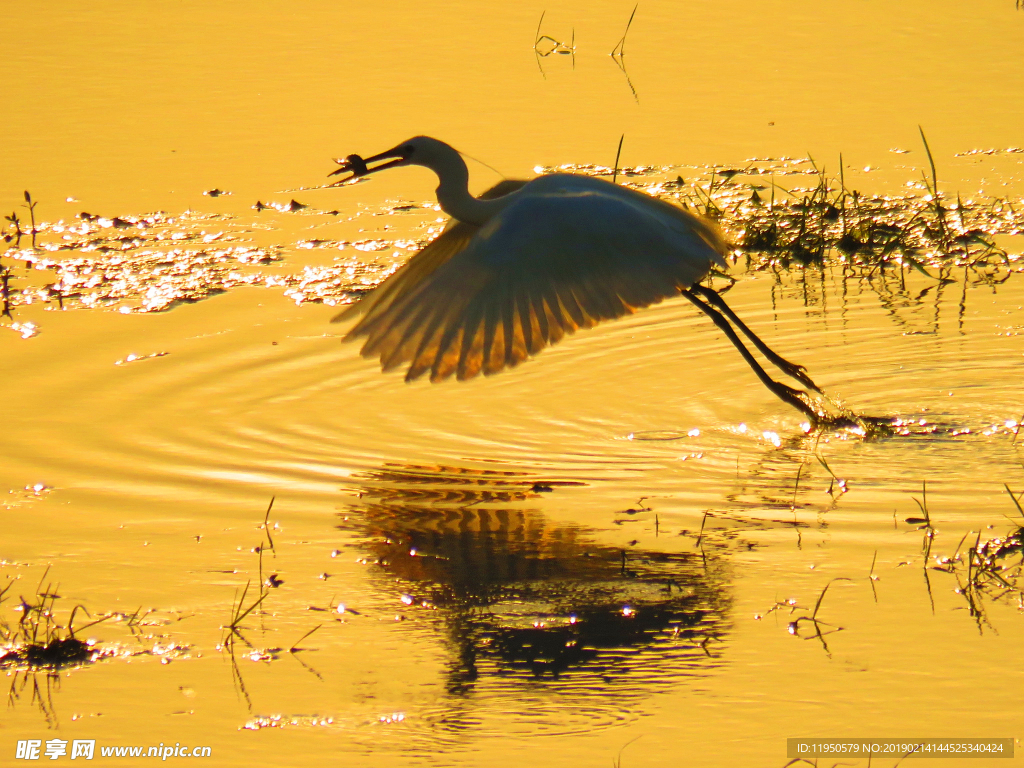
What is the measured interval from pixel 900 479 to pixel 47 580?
8.70ft

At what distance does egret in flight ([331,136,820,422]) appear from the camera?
14.7 ft

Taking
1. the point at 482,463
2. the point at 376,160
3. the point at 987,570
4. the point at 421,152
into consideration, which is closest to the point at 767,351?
the point at 482,463

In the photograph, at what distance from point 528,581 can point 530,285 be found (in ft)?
3.26

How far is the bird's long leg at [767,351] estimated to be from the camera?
5.46 meters

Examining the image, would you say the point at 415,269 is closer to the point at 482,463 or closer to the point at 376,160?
the point at 376,160

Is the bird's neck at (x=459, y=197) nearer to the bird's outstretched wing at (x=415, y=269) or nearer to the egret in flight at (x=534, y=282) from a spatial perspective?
the bird's outstretched wing at (x=415, y=269)

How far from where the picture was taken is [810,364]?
5.86m

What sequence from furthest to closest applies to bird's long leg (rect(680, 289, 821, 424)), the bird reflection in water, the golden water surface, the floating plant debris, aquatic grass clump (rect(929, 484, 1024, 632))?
the floating plant debris < bird's long leg (rect(680, 289, 821, 424)) < aquatic grass clump (rect(929, 484, 1024, 632)) < the bird reflection in water < the golden water surface

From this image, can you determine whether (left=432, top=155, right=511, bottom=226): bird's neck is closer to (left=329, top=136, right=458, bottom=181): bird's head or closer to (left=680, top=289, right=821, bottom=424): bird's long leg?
(left=329, top=136, right=458, bottom=181): bird's head

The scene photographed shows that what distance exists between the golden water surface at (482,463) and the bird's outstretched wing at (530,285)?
1.77 feet

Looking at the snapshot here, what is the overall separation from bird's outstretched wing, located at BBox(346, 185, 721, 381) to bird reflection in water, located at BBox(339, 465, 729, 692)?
0.48 metres

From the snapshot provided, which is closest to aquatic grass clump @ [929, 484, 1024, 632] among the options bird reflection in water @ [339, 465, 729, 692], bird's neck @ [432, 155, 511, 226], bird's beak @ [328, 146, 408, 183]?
bird reflection in water @ [339, 465, 729, 692]

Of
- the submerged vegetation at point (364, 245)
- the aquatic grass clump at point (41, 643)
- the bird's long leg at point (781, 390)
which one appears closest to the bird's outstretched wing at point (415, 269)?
the bird's long leg at point (781, 390)

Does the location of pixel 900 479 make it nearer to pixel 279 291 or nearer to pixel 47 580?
pixel 47 580
